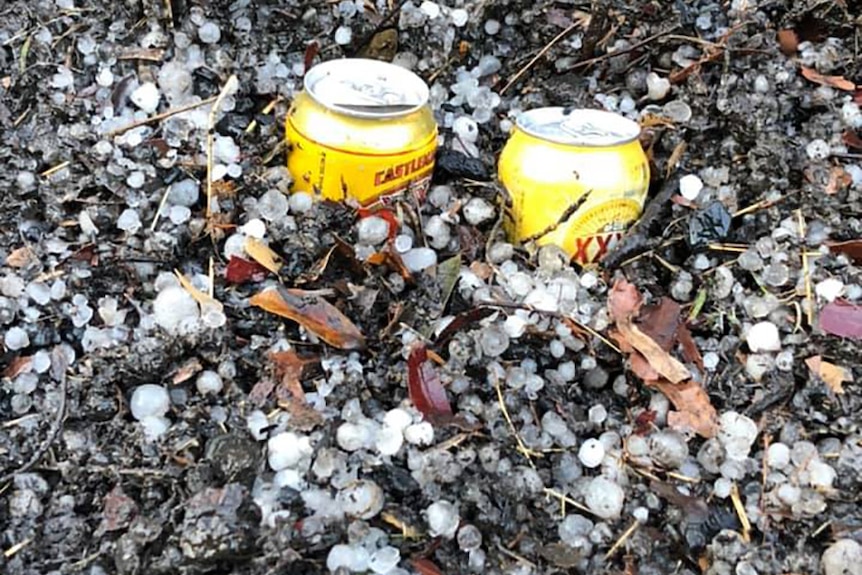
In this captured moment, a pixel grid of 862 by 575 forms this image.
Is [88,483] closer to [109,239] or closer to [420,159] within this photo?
[109,239]

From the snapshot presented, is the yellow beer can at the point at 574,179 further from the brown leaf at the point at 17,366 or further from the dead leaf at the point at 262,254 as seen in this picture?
the brown leaf at the point at 17,366

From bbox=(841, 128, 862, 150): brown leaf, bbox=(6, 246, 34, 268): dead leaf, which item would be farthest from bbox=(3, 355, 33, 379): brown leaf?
bbox=(841, 128, 862, 150): brown leaf

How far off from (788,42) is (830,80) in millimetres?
107

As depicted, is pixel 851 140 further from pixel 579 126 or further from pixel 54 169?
pixel 54 169

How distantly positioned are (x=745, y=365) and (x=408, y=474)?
50cm

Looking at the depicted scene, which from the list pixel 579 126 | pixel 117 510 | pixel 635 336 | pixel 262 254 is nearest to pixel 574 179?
pixel 579 126

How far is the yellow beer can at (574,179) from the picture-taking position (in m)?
1.53

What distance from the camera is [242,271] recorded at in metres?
1.45

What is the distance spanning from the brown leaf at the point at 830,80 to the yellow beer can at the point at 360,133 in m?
0.70

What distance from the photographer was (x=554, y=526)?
4.06 feet

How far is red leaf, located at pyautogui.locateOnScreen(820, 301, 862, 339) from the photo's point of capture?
1.42 meters

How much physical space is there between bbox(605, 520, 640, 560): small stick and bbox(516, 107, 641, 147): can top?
0.57 meters

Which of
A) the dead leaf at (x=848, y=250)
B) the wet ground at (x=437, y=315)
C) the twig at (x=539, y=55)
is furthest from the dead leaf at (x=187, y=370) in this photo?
the dead leaf at (x=848, y=250)

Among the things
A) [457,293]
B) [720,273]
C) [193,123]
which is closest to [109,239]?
[193,123]
